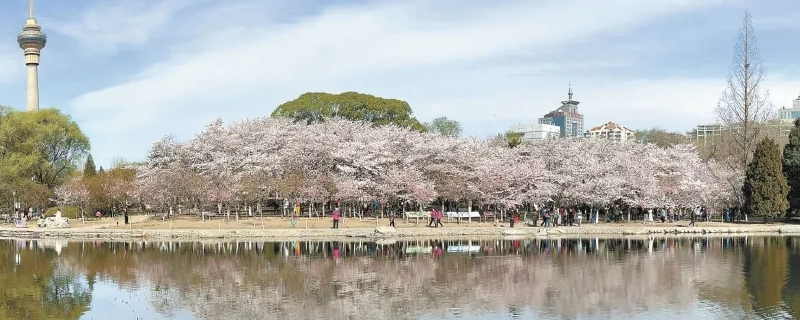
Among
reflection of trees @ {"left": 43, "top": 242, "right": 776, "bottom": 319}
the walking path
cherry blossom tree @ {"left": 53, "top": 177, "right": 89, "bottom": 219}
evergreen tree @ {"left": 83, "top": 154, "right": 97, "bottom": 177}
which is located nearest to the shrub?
cherry blossom tree @ {"left": 53, "top": 177, "right": 89, "bottom": 219}

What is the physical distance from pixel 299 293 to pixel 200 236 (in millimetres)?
23895

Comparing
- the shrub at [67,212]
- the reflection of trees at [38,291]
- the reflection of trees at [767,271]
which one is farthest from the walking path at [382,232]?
the reflection of trees at [38,291]

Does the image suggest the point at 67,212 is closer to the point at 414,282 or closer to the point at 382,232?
the point at 382,232

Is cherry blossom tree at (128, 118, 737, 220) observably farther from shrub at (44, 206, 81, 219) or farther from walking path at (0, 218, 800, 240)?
walking path at (0, 218, 800, 240)

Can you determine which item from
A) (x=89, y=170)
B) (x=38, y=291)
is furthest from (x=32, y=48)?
(x=38, y=291)

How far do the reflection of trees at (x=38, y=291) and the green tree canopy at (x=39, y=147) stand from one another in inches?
1372

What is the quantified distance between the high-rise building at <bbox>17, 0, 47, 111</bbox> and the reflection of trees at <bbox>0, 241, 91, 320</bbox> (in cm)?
7981

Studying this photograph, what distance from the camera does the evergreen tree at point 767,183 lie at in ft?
184

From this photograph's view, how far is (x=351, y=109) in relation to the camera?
8688cm

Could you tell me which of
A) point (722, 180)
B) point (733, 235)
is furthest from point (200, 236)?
point (722, 180)

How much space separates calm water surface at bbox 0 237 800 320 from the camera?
21.8 metres

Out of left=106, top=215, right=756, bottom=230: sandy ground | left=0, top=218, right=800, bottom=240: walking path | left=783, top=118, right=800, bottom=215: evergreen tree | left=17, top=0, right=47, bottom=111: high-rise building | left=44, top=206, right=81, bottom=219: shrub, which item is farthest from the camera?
left=17, top=0, right=47, bottom=111: high-rise building

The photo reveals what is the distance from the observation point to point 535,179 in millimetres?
58312

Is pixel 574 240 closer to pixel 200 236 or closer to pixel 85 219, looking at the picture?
pixel 200 236
